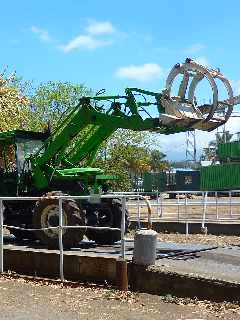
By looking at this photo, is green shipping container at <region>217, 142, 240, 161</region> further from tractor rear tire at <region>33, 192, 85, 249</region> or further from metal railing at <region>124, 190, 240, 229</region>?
tractor rear tire at <region>33, 192, 85, 249</region>

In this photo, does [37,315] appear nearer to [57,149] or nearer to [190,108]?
[190,108]

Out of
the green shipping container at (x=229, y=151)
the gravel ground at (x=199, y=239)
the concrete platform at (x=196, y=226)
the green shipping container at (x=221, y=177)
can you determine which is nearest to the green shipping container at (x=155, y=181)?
the green shipping container at (x=221, y=177)

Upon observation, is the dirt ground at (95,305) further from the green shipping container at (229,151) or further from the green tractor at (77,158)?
the green shipping container at (229,151)

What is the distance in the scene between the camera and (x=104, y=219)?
1316 cm

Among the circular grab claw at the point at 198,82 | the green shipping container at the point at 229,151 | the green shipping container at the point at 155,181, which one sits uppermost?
the green shipping container at the point at 229,151

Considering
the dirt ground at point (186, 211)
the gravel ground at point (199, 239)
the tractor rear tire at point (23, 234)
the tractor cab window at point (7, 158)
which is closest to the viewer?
the tractor rear tire at point (23, 234)

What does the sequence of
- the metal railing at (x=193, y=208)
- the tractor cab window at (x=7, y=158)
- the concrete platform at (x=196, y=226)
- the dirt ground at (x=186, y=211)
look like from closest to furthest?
the tractor cab window at (x=7, y=158)
the concrete platform at (x=196, y=226)
the metal railing at (x=193, y=208)
the dirt ground at (x=186, y=211)

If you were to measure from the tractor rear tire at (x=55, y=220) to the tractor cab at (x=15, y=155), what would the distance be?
1.81m

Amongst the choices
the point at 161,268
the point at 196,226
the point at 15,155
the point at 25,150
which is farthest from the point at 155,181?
the point at 161,268

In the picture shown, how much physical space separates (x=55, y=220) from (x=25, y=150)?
2493mm

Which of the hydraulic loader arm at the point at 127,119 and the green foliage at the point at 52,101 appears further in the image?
the green foliage at the point at 52,101

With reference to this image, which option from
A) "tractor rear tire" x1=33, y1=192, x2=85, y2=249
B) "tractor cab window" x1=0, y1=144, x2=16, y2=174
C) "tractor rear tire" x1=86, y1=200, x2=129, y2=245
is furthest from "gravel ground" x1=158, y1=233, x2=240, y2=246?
"tractor cab window" x1=0, y1=144, x2=16, y2=174

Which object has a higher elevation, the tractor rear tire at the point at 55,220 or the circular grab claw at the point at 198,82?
the circular grab claw at the point at 198,82

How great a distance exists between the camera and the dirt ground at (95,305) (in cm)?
746
